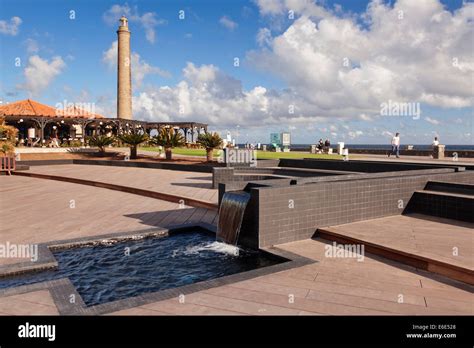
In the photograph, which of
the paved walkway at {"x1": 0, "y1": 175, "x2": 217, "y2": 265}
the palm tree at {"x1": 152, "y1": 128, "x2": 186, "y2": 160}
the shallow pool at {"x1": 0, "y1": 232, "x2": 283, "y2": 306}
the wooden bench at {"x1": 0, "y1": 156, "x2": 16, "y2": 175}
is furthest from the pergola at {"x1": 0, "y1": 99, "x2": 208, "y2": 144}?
the shallow pool at {"x1": 0, "y1": 232, "x2": 283, "y2": 306}

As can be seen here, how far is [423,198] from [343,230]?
3.16m

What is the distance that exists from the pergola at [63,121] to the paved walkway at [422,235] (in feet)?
134

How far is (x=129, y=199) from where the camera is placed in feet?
43.2

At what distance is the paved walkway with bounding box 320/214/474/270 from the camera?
18.9 ft

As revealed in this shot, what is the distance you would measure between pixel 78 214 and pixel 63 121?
37.9 m

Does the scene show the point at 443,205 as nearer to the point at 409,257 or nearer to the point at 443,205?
the point at 443,205

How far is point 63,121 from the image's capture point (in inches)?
1719

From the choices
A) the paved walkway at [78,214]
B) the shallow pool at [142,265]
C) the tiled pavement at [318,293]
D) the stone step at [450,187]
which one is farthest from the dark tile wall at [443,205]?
the paved walkway at [78,214]

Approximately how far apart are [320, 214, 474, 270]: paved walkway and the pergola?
134ft

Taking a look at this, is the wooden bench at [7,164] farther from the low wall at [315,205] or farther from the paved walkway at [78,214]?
the low wall at [315,205]

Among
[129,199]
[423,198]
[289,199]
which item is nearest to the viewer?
[289,199]

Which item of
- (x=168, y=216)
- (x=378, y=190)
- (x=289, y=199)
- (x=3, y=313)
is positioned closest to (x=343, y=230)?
(x=289, y=199)

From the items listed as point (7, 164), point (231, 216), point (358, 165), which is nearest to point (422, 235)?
point (231, 216)
